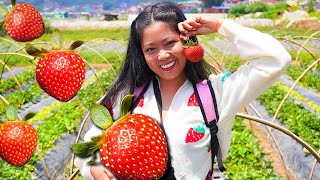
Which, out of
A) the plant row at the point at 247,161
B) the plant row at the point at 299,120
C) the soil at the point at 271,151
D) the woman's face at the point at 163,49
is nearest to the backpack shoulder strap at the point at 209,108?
the woman's face at the point at 163,49

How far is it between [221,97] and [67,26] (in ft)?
143

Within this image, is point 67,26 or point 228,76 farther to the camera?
point 67,26

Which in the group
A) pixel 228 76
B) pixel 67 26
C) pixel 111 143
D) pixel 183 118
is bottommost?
pixel 67 26

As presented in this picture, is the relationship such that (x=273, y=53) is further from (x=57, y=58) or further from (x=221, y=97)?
(x=57, y=58)

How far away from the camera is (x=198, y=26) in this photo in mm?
1417

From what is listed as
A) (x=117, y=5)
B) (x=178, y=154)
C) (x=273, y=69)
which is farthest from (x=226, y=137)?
(x=117, y=5)

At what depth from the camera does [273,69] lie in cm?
143

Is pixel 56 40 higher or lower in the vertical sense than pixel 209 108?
higher

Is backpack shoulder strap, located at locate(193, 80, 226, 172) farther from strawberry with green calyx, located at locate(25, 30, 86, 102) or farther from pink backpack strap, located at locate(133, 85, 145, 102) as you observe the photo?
strawberry with green calyx, located at locate(25, 30, 86, 102)

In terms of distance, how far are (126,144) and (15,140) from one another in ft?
1.24
